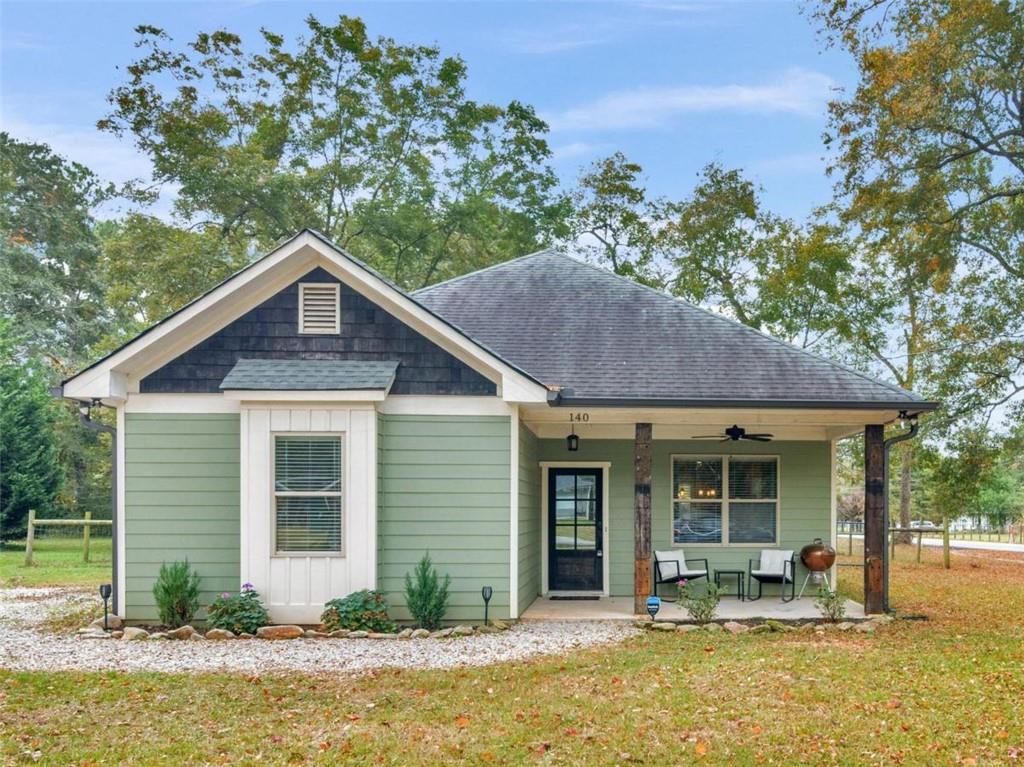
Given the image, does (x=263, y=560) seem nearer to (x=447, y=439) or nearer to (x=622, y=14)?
(x=447, y=439)

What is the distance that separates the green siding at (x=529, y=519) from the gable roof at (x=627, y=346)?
110 centimetres

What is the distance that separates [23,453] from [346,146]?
39.9ft

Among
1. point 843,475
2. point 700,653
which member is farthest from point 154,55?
point 843,475

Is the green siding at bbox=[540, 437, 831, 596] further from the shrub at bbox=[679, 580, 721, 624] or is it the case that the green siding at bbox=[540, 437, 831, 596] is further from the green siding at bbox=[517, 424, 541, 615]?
the shrub at bbox=[679, 580, 721, 624]

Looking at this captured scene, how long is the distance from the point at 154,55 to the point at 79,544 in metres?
13.5

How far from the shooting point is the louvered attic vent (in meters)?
9.89

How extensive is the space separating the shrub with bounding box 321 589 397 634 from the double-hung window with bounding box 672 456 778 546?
4925 millimetres

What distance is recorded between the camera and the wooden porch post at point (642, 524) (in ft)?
33.3

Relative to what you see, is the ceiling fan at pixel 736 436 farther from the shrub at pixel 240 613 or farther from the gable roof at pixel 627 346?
the shrub at pixel 240 613

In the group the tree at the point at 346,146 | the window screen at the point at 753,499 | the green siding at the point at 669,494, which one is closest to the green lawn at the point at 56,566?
the green siding at the point at 669,494

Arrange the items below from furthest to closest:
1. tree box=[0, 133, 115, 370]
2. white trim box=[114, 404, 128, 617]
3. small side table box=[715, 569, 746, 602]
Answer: tree box=[0, 133, 115, 370] → small side table box=[715, 569, 746, 602] → white trim box=[114, 404, 128, 617]

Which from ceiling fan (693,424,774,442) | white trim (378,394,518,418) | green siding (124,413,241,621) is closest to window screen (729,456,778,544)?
ceiling fan (693,424,774,442)

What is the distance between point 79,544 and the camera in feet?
78.6

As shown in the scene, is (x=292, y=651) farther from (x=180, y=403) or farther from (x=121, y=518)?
(x=180, y=403)
